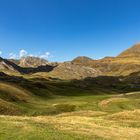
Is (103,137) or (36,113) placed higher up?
(36,113)

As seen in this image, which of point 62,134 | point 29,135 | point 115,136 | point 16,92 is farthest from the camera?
point 16,92

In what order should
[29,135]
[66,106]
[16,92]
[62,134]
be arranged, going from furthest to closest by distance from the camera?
1. [16,92]
2. [66,106]
3. [62,134]
4. [29,135]

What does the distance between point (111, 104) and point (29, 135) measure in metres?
70.0

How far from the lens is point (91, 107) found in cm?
10038

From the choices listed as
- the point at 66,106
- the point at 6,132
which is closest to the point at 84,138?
the point at 6,132

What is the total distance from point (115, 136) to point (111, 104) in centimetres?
6228

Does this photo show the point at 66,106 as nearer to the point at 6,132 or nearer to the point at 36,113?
the point at 36,113

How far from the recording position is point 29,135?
1431 inches

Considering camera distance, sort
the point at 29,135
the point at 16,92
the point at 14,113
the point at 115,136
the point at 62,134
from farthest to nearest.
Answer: the point at 16,92 → the point at 14,113 → the point at 115,136 → the point at 62,134 → the point at 29,135

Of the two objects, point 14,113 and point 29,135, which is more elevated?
point 14,113

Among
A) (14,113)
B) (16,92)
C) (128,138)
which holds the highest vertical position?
(16,92)

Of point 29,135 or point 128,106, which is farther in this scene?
point 128,106

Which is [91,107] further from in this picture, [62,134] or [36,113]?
[62,134]

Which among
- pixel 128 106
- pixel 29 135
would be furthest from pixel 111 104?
pixel 29 135
